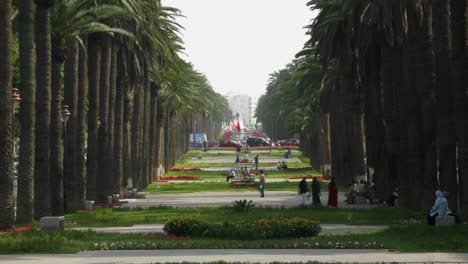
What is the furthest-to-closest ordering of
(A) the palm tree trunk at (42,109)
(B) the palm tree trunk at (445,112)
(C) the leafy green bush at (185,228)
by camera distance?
(A) the palm tree trunk at (42,109)
(B) the palm tree trunk at (445,112)
(C) the leafy green bush at (185,228)

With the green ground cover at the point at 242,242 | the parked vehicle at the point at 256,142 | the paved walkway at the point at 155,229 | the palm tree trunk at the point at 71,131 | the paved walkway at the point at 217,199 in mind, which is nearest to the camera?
the green ground cover at the point at 242,242

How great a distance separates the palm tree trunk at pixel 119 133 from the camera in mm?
55688

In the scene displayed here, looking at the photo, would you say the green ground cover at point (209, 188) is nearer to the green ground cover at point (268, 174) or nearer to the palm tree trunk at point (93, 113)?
the green ground cover at point (268, 174)

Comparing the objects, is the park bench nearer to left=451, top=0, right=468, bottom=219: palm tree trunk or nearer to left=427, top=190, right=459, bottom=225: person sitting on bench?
left=427, top=190, right=459, bottom=225: person sitting on bench

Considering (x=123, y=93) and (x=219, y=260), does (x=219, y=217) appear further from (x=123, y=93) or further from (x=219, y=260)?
(x=123, y=93)

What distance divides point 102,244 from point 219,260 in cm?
523

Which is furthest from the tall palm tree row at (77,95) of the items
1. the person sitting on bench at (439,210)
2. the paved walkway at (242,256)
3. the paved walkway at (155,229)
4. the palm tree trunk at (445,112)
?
→ the palm tree trunk at (445,112)

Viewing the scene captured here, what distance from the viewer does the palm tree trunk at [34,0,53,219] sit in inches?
1452

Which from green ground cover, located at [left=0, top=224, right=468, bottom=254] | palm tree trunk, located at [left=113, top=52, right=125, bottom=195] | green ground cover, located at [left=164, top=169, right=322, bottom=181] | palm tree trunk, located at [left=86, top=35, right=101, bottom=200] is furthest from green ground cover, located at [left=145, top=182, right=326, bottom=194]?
green ground cover, located at [left=0, top=224, right=468, bottom=254]

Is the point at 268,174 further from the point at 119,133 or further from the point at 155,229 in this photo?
the point at 155,229

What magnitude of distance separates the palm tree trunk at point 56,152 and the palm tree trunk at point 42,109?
177 centimetres

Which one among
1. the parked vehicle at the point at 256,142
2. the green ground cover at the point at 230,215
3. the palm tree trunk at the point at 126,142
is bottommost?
the green ground cover at the point at 230,215

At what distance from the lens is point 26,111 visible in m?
34.8

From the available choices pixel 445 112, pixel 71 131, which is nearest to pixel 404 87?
pixel 445 112
